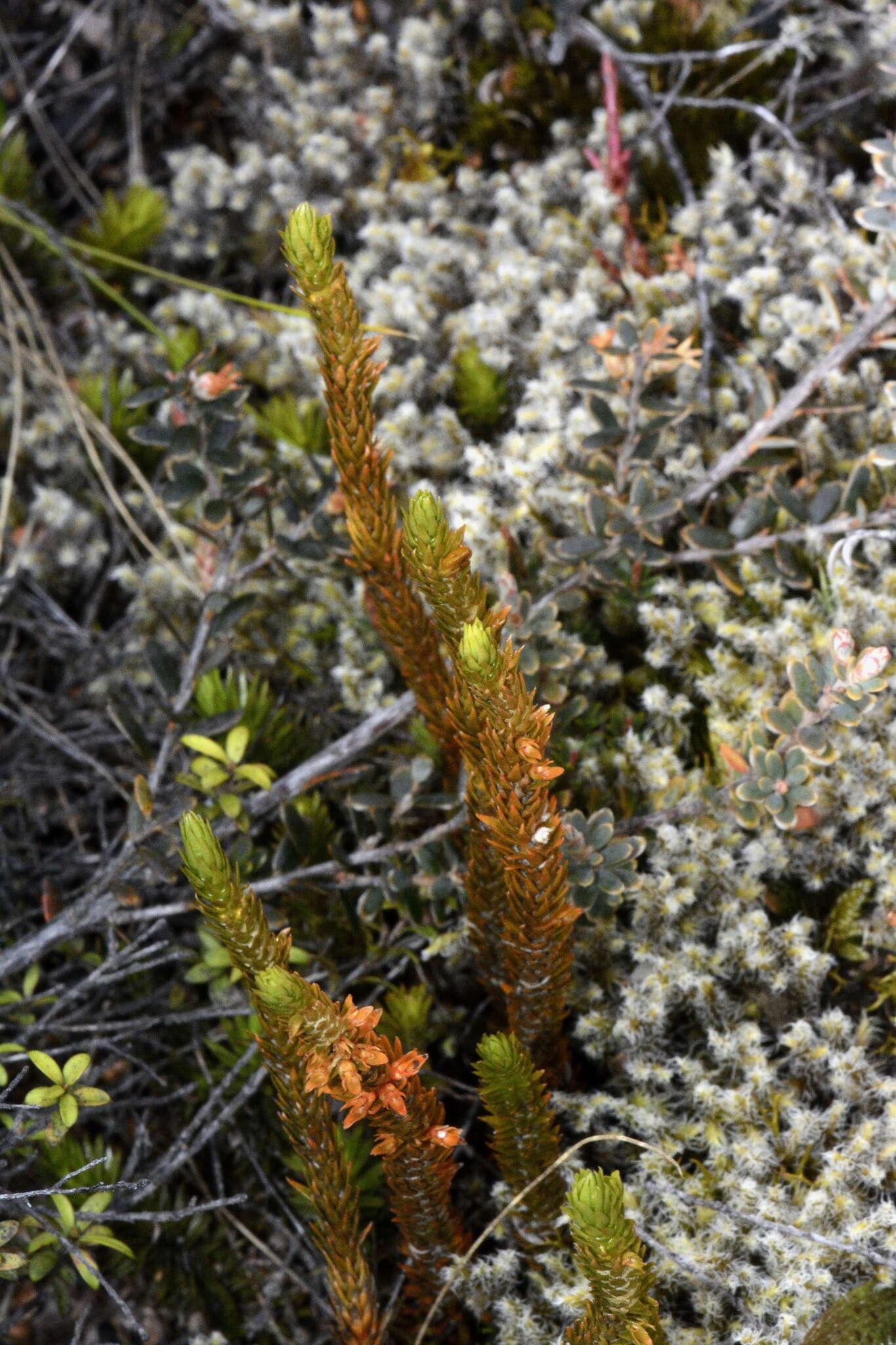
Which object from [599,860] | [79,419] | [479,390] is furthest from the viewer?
[79,419]

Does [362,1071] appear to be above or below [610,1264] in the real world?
above

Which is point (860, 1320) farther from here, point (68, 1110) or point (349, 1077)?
point (68, 1110)

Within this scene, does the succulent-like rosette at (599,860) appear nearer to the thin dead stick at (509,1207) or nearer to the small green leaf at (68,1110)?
the thin dead stick at (509,1207)

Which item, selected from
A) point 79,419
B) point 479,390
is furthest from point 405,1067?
point 79,419

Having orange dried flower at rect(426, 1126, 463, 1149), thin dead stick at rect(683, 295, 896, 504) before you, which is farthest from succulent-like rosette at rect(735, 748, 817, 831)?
orange dried flower at rect(426, 1126, 463, 1149)

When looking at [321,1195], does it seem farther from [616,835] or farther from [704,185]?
[704,185]

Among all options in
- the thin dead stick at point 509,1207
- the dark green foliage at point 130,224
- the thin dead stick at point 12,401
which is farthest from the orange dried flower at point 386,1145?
the dark green foliage at point 130,224

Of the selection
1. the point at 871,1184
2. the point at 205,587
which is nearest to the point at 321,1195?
the point at 871,1184
